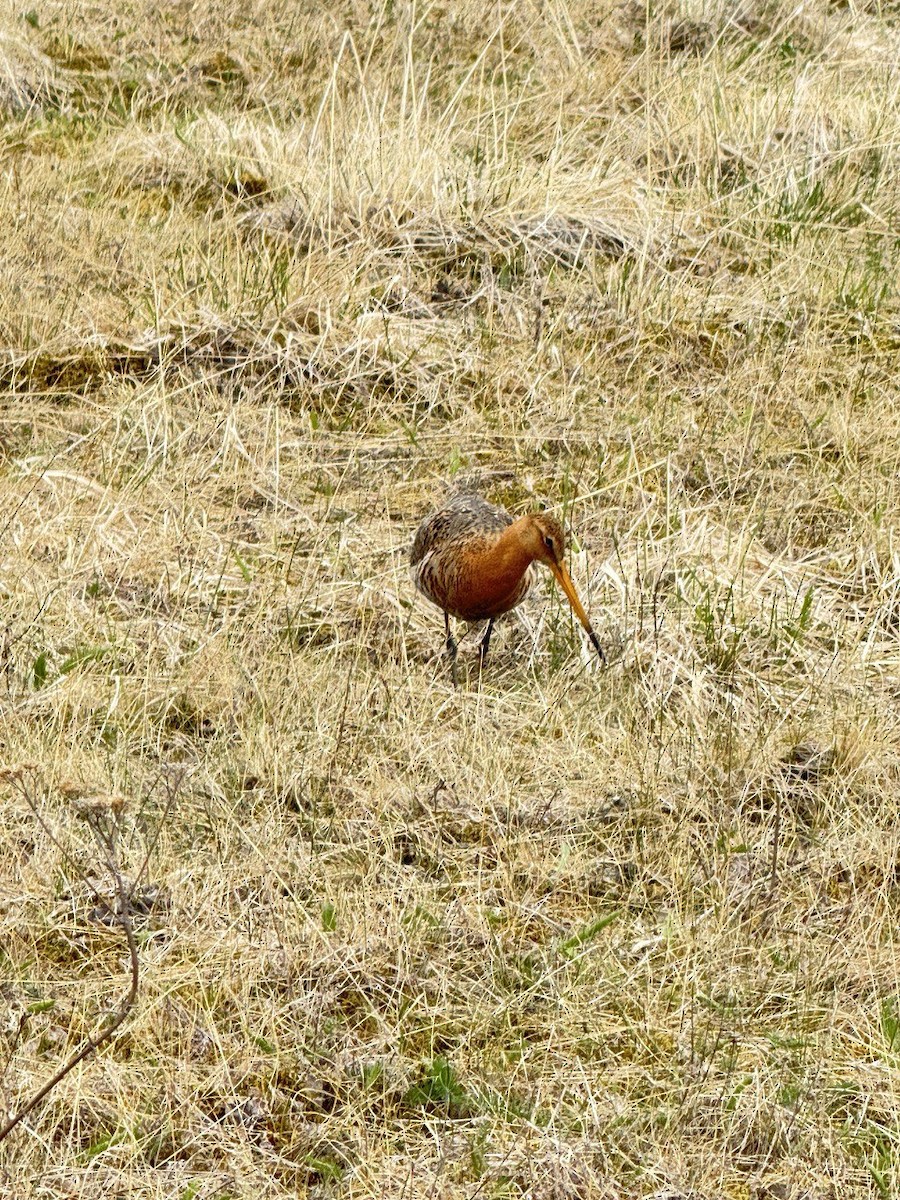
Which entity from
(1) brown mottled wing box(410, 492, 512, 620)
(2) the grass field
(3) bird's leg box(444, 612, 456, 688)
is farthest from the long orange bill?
(3) bird's leg box(444, 612, 456, 688)

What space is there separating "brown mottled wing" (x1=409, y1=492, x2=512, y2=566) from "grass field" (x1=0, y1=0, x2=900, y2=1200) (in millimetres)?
213

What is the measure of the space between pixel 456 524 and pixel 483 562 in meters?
0.30

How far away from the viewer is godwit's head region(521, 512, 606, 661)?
4914 mm

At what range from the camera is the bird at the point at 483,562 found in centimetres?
497

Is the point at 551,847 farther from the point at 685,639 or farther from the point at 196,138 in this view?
the point at 196,138

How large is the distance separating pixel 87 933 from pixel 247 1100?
0.62 m

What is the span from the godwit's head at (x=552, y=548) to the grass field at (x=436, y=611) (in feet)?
0.64

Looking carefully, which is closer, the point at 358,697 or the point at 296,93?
the point at 358,697

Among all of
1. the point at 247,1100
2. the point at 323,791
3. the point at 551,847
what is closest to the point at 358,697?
the point at 323,791

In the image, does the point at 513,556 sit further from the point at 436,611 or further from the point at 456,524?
the point at 436,611

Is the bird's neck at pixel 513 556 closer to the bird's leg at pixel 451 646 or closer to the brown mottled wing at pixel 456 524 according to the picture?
the brown mottled wing at pixel 456 524

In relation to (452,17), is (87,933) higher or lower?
lower

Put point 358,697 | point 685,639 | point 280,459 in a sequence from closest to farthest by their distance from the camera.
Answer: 1. point 358,697
2. point 685,639
3. point 280,459

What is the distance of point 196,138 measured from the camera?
24.3ft
